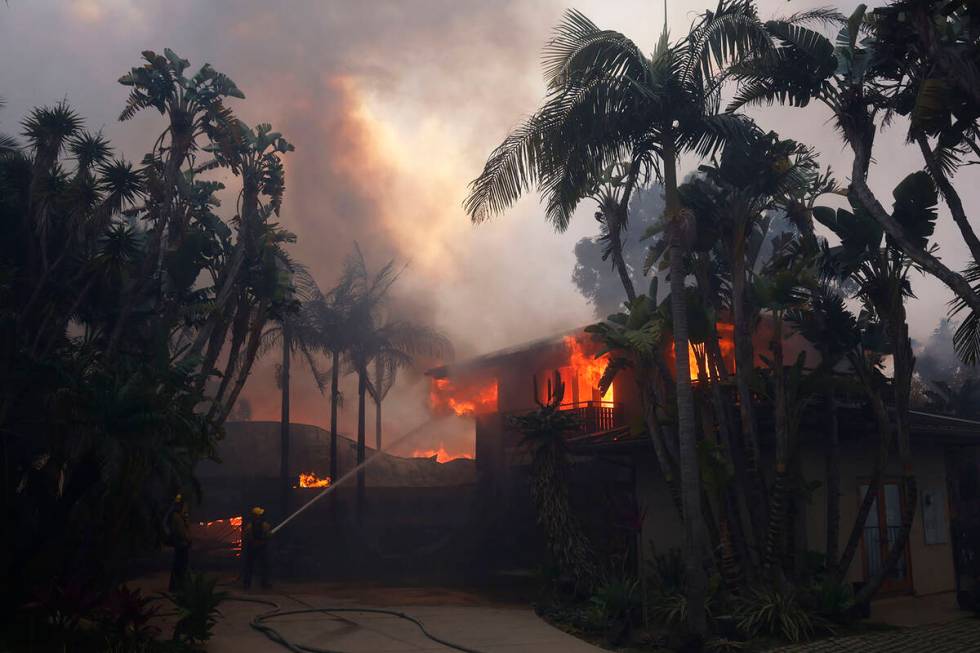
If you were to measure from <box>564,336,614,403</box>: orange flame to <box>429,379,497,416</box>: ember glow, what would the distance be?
17.9 ft

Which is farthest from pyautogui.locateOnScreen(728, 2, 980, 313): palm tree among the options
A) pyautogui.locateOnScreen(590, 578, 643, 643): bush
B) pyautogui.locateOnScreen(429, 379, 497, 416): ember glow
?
pyautogui.locateOnScreen(429, 379, 497, 416): ember glow

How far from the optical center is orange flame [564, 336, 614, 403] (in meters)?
27.2

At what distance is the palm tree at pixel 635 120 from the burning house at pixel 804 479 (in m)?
3.50

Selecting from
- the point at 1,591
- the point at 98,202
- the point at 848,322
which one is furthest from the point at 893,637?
the point at 98,202

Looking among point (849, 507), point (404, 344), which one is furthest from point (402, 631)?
point (404, 344)

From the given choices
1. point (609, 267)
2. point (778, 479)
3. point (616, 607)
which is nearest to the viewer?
point (778, 479)

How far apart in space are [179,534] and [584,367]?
1566 centimetres

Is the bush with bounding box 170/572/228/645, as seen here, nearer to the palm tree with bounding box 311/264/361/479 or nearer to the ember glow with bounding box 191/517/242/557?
the ember glow with bounding box 191/517/242/557

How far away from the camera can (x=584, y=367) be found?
27.9m

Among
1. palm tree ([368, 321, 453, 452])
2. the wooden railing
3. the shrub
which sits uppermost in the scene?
palm tree ([368, 321, 453, 452])

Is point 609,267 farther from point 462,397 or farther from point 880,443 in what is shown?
point 880,443

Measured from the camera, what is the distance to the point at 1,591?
1164cm

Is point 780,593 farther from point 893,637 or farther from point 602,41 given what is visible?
point 602,41

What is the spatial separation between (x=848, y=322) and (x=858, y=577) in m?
5.66
